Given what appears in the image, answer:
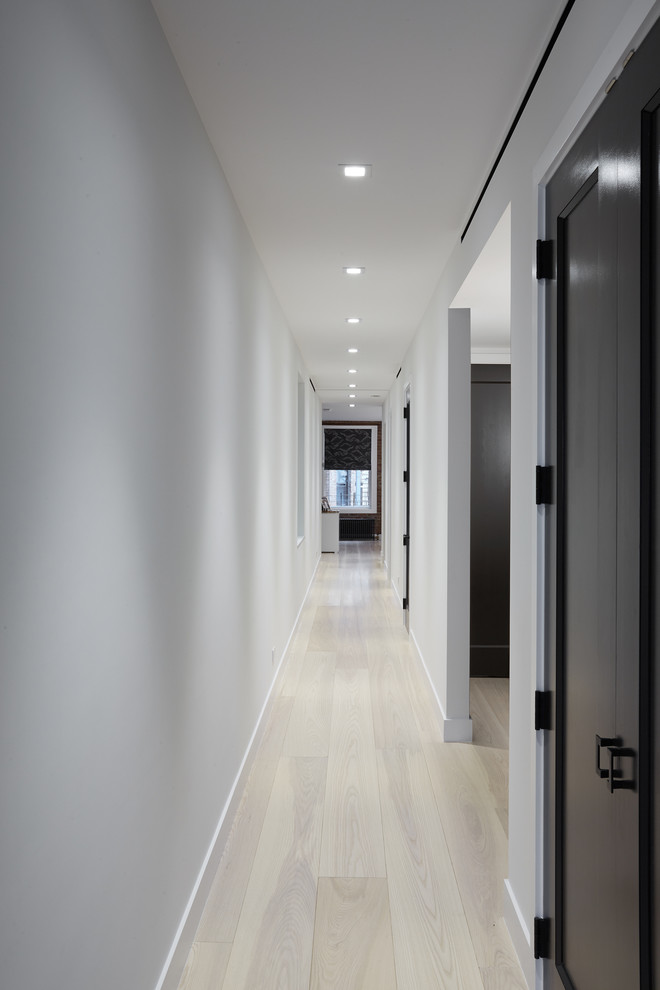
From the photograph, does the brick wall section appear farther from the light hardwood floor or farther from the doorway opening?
the light hardwood floor

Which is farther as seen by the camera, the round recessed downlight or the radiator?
the radiator

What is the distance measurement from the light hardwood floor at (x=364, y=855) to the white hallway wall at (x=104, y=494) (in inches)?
10.5

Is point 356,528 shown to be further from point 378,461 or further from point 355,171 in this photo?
point 355,171

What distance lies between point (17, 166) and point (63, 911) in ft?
4.01

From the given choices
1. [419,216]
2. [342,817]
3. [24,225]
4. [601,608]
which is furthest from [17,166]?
[342,817]

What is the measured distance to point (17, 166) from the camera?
112 cm

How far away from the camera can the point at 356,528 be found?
16.8 meters

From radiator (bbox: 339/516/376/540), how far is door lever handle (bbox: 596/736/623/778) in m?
15.1

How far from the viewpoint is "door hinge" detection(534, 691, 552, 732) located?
79.0 inches

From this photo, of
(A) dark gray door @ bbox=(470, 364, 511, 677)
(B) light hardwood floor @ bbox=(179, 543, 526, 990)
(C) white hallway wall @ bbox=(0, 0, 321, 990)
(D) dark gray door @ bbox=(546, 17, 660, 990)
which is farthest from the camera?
(A) dark gray door @ bbox=(470, 364, 511, 677)

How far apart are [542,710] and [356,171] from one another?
210cm

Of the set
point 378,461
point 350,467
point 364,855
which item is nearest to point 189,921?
point 364,855

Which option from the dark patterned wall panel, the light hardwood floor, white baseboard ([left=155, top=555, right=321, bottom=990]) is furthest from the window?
white baseboard ([left=155, top=555, right=321, bottom=990])

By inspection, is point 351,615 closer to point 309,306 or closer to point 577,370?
point 309,306
